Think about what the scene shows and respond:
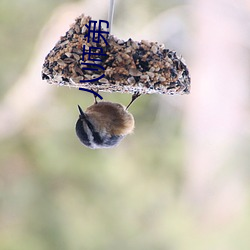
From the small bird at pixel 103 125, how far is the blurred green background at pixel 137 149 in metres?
1.69

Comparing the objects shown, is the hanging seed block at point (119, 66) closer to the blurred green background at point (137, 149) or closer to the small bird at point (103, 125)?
the small bird at point (103, 125)

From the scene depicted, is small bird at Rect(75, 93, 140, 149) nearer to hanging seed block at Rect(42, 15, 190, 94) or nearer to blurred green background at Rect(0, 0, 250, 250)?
hanging seed block at Rect(42, 15, 190, 94)

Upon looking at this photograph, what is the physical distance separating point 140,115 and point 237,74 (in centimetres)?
65

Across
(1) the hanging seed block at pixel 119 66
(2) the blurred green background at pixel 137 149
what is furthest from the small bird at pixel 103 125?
(2) the blurred green background at pixel 137 149

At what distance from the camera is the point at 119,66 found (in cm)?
111

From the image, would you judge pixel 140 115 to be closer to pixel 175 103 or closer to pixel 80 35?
pixel 175 103

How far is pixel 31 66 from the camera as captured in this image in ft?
10.1

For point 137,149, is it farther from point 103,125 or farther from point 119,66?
point 119,66

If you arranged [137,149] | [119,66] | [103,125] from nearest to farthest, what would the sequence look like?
[119,66]
[103,125]
[137,149]

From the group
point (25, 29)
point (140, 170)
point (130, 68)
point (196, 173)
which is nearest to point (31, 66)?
point (25, 29)

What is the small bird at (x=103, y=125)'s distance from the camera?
1.32 metres

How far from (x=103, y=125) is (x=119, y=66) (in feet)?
0.91

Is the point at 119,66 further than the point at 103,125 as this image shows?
No

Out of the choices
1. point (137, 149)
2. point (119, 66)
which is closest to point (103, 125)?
point (119, 66)
